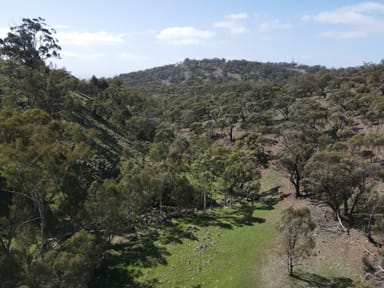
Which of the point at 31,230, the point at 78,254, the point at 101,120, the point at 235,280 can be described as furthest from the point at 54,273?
the point at 101,120

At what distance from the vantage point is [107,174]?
5188cm

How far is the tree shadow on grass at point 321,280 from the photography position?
2523 cm

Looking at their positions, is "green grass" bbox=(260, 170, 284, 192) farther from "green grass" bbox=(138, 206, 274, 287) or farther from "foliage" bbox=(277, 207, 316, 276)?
"foliage" bbox=(277, 207, 316, 276)

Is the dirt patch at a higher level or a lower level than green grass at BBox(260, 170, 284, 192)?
lower

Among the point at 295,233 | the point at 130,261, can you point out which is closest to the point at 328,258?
the point at 295,233

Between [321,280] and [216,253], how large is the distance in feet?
30.6

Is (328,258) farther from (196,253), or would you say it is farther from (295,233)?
(196,253)

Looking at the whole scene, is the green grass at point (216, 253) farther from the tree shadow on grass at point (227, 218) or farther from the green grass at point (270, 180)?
the green grass at point (270, 180)

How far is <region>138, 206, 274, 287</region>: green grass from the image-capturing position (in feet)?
91.0

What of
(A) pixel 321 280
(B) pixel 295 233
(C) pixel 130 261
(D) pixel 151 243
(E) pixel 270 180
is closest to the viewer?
(A) pixel 321 280

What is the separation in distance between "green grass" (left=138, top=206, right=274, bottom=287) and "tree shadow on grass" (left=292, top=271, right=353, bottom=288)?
3.46 metres

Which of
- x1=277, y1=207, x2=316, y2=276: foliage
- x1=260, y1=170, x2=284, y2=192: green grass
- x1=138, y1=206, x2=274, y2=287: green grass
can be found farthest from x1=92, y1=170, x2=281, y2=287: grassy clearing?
x1=260, y1=170, x2=284, y2=192: green grass

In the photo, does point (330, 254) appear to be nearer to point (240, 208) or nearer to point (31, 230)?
point (240, 208)

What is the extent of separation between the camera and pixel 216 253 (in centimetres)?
3175
